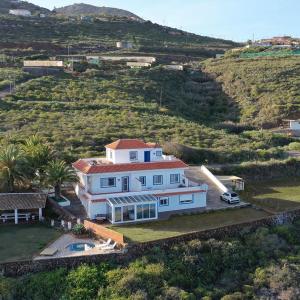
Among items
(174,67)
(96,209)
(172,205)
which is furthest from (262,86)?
(96,209)

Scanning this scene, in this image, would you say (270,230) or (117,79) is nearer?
(270,230)

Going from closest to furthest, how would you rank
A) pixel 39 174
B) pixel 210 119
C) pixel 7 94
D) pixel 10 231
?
pixel 10 231, pixel 39 174, pixel 7 94, pixel 210 119

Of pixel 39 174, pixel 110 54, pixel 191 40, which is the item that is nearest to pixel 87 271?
pixel 39 174

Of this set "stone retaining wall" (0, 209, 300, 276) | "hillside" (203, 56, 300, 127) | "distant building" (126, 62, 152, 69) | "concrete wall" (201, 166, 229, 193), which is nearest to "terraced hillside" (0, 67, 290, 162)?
"hillside" (203, 56, 300, 127)

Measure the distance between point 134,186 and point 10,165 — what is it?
26.0 ft

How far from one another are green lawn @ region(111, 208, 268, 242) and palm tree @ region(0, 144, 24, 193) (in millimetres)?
7595

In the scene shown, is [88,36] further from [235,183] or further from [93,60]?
[235,183]

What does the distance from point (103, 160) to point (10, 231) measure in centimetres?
853

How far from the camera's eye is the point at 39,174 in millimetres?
33719

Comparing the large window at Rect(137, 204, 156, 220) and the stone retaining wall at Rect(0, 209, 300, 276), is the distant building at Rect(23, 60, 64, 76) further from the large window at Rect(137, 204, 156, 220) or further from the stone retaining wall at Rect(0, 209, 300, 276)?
the stone retaining wall at Rect(0, 209, 300, 276)

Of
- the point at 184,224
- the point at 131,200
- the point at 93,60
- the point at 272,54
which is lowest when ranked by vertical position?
the point at 184,224

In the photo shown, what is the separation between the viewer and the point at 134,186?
107ft

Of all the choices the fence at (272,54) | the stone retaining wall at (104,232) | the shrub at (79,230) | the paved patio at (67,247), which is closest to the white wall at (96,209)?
the stone retaining wall at (104,232)

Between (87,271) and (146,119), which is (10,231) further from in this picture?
(146,119)
